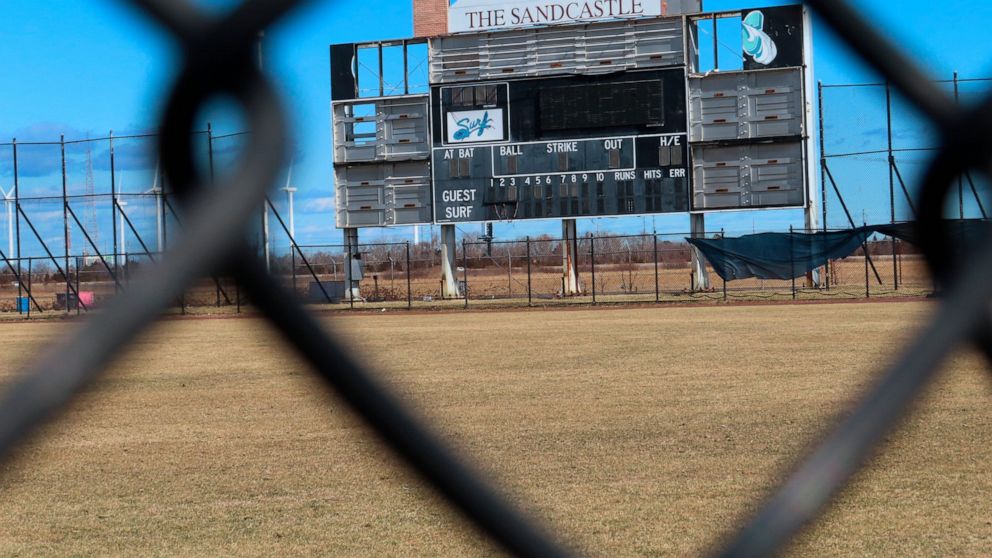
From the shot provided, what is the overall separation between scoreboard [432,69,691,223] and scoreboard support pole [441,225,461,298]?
2.88m

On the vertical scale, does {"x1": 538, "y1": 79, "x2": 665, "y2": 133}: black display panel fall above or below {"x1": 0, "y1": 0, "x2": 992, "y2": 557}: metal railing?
above

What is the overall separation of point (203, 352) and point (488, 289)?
24831 millimetres

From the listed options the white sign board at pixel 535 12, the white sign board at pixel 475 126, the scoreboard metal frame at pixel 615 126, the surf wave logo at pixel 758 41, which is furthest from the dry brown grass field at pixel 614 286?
the white sign board at pixel 535 12

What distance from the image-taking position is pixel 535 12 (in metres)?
29.1

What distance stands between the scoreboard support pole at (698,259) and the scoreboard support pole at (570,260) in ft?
10.5

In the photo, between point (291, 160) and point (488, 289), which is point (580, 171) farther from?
point (291, 160)

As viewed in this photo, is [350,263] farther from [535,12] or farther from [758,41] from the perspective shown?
[758,41]

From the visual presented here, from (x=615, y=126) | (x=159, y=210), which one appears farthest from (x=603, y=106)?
(x=159, y=210)

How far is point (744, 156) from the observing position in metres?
26.8

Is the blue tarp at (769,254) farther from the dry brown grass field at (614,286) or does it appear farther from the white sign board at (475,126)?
the white sign board at (475,126)

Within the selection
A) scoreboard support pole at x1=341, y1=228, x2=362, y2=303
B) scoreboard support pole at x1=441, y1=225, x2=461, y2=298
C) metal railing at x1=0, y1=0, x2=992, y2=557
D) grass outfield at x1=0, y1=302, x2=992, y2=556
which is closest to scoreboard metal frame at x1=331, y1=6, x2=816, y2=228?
scoreboard support pole at x1=441, y1=225, x2=461, y2=298

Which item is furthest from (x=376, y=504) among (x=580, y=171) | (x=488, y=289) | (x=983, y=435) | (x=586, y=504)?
(x=488, y=289)

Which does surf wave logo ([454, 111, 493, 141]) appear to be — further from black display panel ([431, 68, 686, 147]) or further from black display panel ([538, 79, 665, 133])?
black display panel ([538, 79, 665, 133])

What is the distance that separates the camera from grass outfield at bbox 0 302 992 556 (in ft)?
13.3
